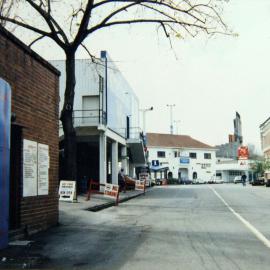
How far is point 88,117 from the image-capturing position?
113 ft

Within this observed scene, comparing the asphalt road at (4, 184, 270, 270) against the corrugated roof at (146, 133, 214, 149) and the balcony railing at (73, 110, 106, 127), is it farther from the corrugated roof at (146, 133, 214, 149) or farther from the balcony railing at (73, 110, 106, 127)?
the corrugated roof at (146, 133, 214, 149)

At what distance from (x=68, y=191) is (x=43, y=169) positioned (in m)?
9.12

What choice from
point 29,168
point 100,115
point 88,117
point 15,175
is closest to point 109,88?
point 100,115

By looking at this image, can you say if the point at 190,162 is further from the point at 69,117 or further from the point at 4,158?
the point at 4,158

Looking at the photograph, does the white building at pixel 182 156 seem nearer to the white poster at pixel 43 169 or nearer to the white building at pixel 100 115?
the white building at pixel 100 115

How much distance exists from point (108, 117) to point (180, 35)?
16632 millimetres

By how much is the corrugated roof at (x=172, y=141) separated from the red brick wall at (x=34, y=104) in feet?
312

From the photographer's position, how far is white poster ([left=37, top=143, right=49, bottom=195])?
1208 cm

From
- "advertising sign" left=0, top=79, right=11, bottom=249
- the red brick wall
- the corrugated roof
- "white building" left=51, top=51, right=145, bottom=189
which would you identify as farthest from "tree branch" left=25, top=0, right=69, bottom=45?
the corrugated roof

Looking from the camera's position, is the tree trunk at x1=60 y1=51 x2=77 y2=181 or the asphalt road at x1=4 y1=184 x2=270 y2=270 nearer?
the asphalt road at x1=4 y1=184 x2=270 y2=270

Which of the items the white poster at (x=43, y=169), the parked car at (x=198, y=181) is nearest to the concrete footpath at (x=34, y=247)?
the white poster at (x=43, y=169)

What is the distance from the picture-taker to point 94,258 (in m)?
8.13

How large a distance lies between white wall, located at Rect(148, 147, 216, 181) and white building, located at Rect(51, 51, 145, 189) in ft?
196

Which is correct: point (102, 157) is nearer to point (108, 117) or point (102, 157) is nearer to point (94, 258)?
point (108, 117)
